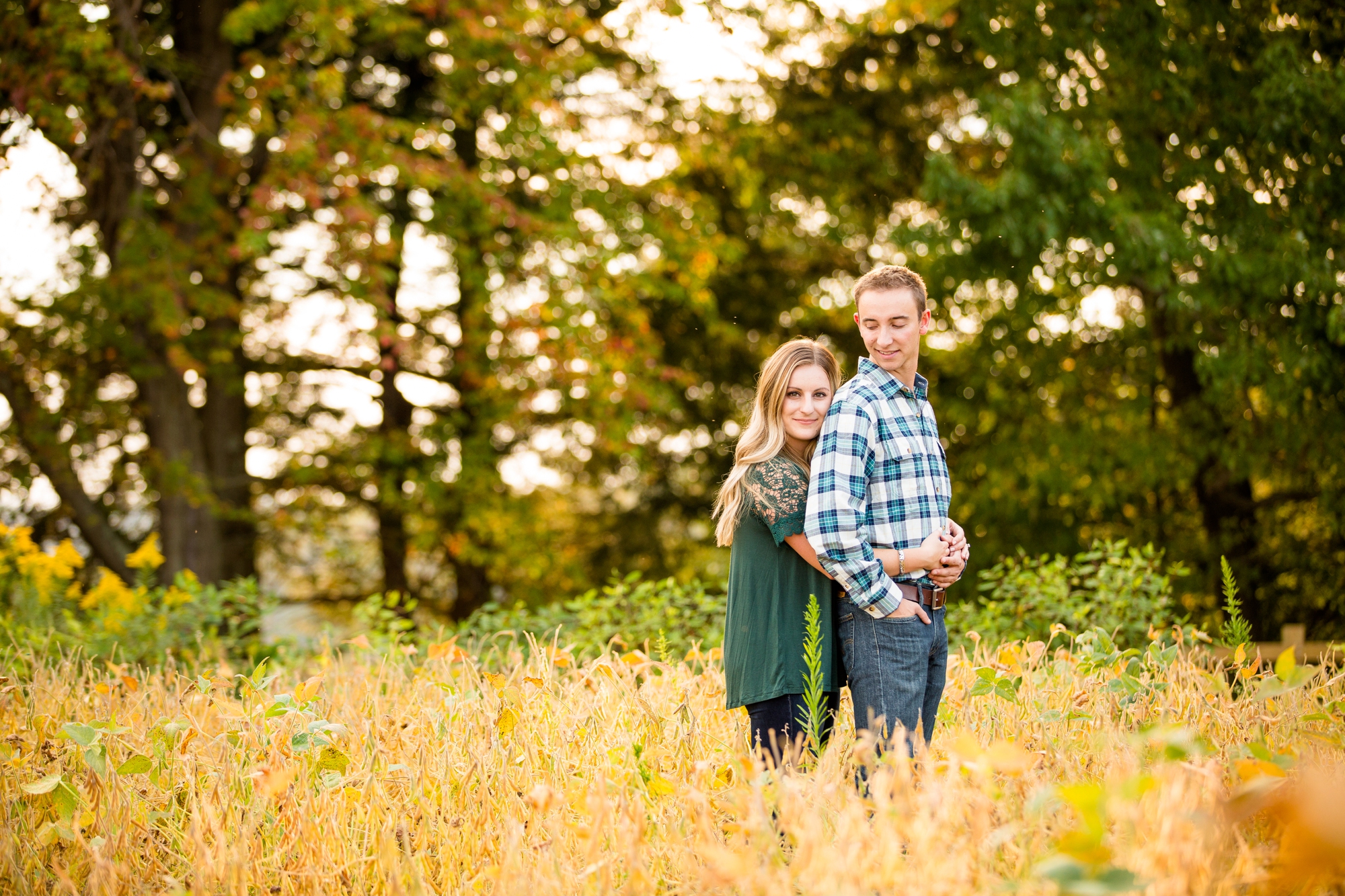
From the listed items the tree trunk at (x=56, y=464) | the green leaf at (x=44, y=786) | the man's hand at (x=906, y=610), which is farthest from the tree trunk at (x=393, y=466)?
the man's hand at (x=906, y=610)

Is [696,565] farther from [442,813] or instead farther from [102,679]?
[442,813]

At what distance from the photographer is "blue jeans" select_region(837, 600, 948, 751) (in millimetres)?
2742

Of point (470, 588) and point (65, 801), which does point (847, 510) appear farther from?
point (470, 588)

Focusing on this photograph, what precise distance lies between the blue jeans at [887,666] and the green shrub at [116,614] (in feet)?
13.1

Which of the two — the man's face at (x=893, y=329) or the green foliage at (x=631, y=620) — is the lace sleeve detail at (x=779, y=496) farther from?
the green foliage at (x=631, y=620)

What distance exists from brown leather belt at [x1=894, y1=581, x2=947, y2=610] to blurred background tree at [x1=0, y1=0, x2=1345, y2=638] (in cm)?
557

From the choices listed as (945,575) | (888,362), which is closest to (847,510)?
(945,575)

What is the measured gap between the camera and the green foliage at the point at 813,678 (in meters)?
2.55

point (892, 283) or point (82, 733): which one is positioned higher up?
point (892, 283)

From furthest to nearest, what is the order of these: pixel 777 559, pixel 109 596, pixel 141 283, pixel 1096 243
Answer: pixel 141 283 → pixel 1096 243 → pixel 109 596 → pixel 777 559

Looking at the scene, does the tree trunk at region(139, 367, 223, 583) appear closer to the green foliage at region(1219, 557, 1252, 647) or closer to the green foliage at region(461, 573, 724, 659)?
the green foliage at region(461, 573, 724, 659)

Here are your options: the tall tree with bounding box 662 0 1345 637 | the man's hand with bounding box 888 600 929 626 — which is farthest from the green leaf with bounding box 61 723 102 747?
the tall tree with bounding box 662 0 1345 637

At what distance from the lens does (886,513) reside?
2.83 metres

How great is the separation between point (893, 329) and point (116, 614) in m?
5.16
